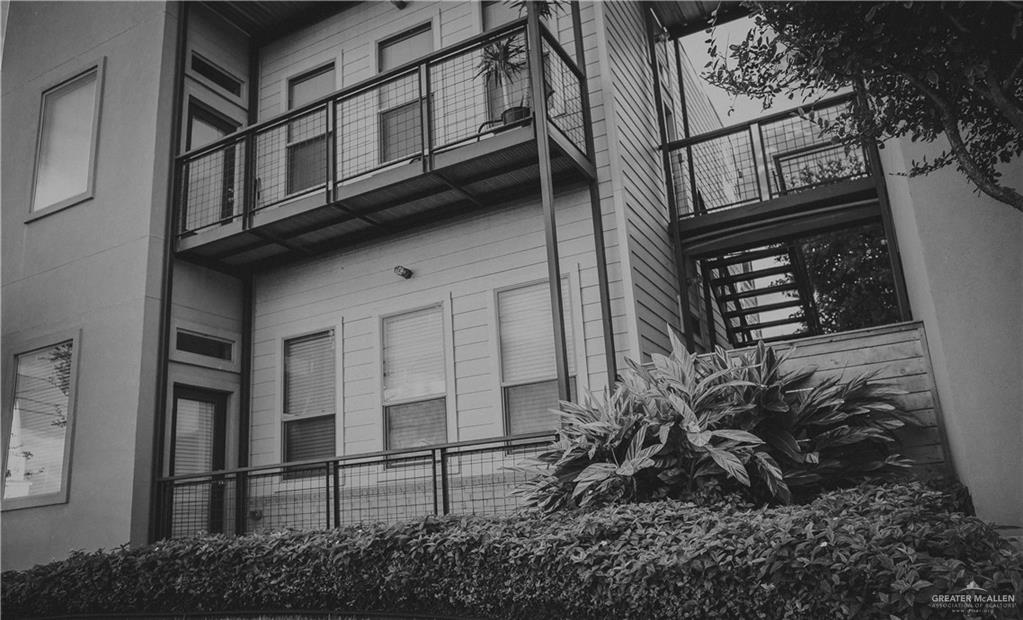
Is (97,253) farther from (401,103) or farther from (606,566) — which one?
(606,566)

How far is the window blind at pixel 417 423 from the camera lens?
7855mm

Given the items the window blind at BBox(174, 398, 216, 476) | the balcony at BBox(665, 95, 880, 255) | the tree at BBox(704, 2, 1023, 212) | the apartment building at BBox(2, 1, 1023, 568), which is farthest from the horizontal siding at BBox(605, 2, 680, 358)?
the window blind at BBox(174, 398, 216, 476)

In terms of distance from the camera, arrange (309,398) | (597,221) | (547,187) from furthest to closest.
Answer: (309,398) → (597,221) → (547,187)

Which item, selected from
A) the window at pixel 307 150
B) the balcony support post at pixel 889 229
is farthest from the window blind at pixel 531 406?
the window at pixel 307 150

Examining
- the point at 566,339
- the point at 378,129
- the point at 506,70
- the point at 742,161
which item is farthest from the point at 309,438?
the point at 742,161

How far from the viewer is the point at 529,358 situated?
7520mm

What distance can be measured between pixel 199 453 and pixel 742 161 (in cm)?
686

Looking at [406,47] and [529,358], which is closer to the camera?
[529,358]

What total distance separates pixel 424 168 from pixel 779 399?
3.76 metres

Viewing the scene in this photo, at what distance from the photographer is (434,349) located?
318 inches

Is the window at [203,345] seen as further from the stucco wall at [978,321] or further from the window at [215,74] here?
the stucco wall at [978,321]

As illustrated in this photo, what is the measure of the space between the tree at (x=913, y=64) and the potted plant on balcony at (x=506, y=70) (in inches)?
110

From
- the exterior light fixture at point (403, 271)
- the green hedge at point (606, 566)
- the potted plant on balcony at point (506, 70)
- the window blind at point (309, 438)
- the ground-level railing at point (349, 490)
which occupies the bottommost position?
the green hedge at point (606, 566)

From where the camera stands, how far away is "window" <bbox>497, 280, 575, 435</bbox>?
7.34m
